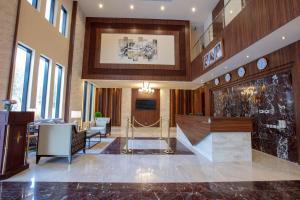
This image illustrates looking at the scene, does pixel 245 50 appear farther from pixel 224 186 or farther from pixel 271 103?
pixel 224 186

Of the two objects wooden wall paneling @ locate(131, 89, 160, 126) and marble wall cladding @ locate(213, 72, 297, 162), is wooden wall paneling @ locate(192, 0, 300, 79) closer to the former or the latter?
marble wall cladding @ locate(213, 72, 297, 162)

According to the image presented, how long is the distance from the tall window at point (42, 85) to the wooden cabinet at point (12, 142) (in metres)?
2.71

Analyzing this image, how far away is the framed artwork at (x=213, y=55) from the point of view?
5878 millimetres

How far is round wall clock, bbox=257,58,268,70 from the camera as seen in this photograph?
197 inches

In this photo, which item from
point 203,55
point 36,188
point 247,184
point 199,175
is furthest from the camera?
point 203,55

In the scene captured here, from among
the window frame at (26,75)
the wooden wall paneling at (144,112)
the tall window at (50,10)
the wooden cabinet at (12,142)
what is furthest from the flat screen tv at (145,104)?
the wooden cabinet at (12,142)

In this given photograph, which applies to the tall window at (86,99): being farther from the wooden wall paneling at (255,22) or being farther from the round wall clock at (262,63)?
the round wall clock at (262,63)

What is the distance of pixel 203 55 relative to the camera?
7.54m

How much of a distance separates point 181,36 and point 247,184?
8.55 meters

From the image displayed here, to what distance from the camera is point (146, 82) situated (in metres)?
10.1

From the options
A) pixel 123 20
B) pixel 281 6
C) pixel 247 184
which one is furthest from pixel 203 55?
pixel 247 184

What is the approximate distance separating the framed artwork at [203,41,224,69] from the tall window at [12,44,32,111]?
6083mm

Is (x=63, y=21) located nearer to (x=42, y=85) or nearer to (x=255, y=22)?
(x=42, y=85)

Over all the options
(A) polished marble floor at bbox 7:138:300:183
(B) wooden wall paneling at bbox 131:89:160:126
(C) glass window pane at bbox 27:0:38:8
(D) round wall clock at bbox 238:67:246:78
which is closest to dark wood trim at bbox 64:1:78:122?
(C) glass window pane at bbox 27:0:38:8
